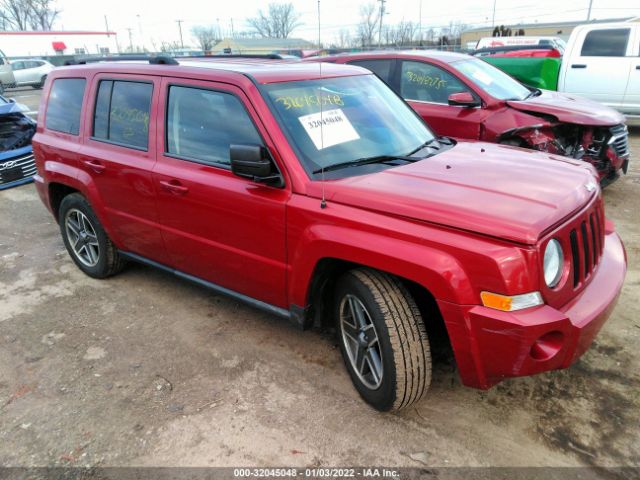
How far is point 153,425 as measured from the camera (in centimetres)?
278

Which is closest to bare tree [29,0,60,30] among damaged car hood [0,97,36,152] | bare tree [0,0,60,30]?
bare tree [0,0,60,30]

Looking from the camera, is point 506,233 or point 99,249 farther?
point 99,249

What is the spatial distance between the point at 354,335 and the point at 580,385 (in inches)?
53.4

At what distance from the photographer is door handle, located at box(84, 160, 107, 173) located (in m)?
3.88

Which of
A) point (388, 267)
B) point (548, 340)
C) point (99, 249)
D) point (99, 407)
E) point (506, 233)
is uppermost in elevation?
point (506, 233)

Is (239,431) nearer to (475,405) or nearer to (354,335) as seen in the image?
(354,335)

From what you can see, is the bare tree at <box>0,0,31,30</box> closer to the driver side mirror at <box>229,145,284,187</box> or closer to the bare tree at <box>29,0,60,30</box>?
the bare tree at <box>29,0,60,30</box>

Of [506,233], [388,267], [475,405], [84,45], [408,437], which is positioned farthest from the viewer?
[84,45]

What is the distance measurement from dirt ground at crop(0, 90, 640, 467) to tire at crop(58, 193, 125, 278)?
1.55 feet

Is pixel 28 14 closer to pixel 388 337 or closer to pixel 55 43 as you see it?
pixel 55 43

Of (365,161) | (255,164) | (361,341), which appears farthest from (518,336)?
(255,164)

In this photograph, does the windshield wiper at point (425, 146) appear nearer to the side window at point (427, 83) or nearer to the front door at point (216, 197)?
the front door at point (216, 197)

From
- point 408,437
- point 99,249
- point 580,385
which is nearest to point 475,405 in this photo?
point 408,437

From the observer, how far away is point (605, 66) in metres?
9.75
